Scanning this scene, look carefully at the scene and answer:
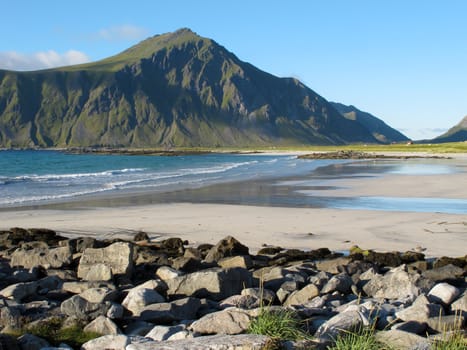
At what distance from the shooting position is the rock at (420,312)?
28.4 ft

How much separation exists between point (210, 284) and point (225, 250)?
4.71 metres

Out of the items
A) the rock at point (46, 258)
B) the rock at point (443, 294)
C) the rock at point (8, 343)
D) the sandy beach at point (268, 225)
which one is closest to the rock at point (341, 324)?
the rock at point (443, 294)

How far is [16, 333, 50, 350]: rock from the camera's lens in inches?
293

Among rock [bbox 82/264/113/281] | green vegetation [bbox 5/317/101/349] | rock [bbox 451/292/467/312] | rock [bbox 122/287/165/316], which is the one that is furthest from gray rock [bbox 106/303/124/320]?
rock [bbox 451/292/467/312]

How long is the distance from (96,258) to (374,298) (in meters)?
6.13

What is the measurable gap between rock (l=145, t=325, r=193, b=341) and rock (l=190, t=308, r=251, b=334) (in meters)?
0.24

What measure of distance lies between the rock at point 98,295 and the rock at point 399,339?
179 inches

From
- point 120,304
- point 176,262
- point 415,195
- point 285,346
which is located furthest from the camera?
point 415,195

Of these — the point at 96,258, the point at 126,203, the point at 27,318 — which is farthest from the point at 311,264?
the point at 126,203

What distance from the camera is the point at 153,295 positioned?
9688mm

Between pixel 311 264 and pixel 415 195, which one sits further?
pixel 415 195

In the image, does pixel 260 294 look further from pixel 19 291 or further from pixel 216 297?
pixel 19 291

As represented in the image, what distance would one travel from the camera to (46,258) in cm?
1401

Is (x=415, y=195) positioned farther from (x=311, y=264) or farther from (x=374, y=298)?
(x=374, y=298)
